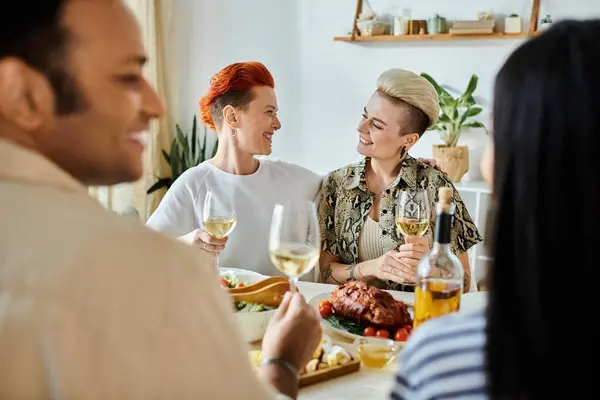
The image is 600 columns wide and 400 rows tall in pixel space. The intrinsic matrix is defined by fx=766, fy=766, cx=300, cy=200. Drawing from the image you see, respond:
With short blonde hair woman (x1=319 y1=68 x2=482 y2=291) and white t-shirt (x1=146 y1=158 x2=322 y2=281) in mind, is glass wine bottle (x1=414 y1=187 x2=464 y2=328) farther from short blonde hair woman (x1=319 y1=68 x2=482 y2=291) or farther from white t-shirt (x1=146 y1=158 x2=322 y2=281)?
white t-shirt (x1=146 y1=158 x2=322 y2=281)

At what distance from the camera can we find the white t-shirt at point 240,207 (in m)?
2.47

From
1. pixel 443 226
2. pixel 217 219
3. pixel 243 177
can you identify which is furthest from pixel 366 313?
pixel 243 177

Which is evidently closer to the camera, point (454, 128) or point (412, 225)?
point (412, 225)

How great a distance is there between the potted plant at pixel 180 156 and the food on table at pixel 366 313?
8.70ft

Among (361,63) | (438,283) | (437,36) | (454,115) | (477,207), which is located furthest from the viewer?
(361,63)

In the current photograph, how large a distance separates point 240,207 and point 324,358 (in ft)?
3.69

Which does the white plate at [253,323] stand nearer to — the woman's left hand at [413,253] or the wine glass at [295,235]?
the wine glass at [295,235]

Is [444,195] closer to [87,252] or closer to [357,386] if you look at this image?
[357,386]

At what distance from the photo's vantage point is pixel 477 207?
14.1ft

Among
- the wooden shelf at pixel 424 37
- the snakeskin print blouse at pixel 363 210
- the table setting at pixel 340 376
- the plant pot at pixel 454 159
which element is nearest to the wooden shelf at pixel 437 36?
the wooden shelf at pixel 424 37

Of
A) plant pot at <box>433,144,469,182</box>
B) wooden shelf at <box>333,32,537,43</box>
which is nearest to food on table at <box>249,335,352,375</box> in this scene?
plant pot at <box>433,144,469,182</box>

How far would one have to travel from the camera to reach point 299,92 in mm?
5258

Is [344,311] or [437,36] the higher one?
[437,36]

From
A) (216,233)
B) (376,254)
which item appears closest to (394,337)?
(216,233)
